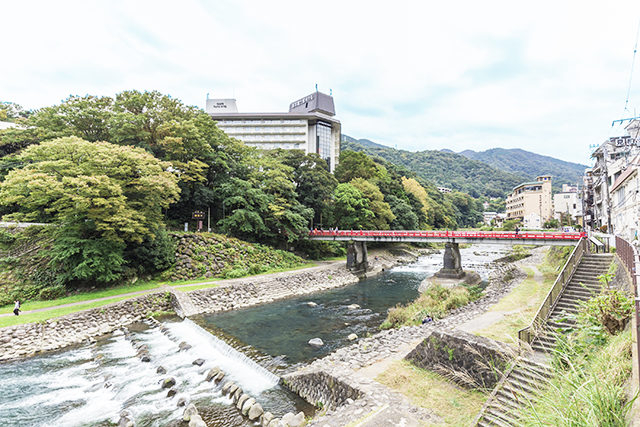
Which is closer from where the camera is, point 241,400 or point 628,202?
point 241,400

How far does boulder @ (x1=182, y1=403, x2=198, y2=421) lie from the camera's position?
9.83m

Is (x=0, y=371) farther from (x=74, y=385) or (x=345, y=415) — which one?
(x=345, y=415)

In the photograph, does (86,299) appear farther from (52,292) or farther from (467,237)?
(467,237)

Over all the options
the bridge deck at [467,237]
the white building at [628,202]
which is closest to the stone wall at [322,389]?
the white building at [628,202]

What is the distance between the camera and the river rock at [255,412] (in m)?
9.73

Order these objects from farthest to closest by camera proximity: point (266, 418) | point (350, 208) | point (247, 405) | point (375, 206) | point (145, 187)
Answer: point (375, 206)
point (350, 208)
point (145, 187)
point (247, 405)
point (266, 418)

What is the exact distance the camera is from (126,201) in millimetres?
21859

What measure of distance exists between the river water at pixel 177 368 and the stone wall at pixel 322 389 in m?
0.32

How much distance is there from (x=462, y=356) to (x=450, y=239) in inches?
857

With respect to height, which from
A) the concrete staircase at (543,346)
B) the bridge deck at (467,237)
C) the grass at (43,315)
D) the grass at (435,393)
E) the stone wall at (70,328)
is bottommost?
the stone wall at (70,328)

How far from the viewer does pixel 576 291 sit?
41.9ft

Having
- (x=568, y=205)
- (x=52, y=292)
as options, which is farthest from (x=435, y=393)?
(x=568, y=205)

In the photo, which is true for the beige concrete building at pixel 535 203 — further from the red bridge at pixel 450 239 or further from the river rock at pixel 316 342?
the river rock at pixel 316 342

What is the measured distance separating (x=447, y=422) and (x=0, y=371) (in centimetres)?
1767
